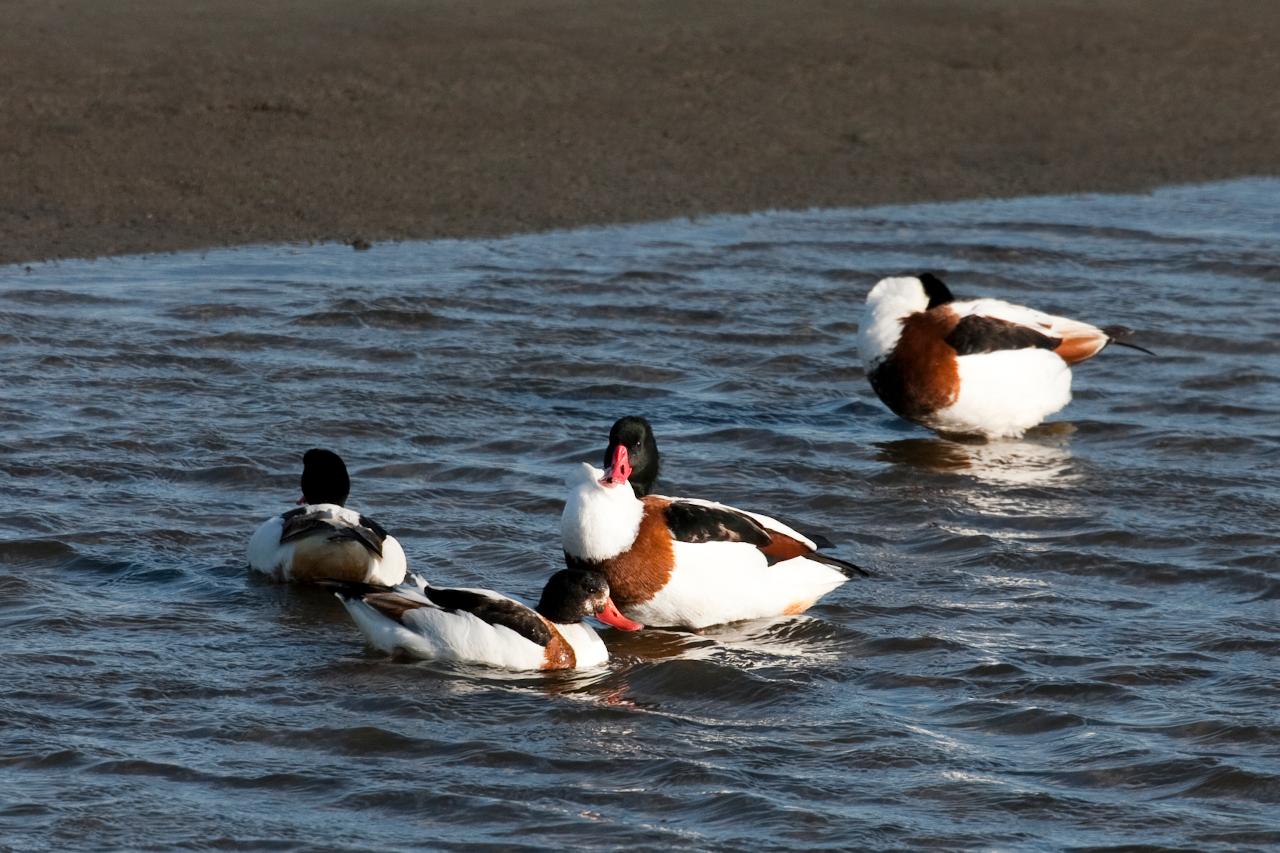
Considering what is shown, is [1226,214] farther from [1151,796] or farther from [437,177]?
[1151,796]

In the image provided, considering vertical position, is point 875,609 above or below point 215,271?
below

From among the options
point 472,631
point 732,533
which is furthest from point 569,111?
point 472,631

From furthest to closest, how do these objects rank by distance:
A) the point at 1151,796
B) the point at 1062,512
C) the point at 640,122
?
the point at 640,122 → the point at 1062,512 → the point at 1151,796

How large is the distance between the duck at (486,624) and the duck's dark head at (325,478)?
94 centimetres

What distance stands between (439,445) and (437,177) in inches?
193

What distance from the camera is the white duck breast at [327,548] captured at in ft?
26.4

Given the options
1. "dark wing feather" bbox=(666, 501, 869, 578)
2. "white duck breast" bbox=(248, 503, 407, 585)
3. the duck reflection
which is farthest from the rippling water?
"dark wing feather" bbox=(666, 501, 869, 578)

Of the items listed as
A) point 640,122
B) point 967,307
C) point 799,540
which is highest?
point 640,122

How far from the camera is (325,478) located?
8.56 m

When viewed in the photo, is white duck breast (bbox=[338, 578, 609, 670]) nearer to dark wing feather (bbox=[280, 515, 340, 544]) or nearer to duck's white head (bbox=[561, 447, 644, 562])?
duck's white head (bbox=[561, 447, 644, 562])

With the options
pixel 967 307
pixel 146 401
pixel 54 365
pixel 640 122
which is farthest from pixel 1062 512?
pixel 640 122

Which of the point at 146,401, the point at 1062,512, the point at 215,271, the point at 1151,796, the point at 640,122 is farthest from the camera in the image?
the point at 640,122

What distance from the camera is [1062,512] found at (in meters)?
9.46

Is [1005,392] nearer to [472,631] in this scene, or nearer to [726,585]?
[726,585]
